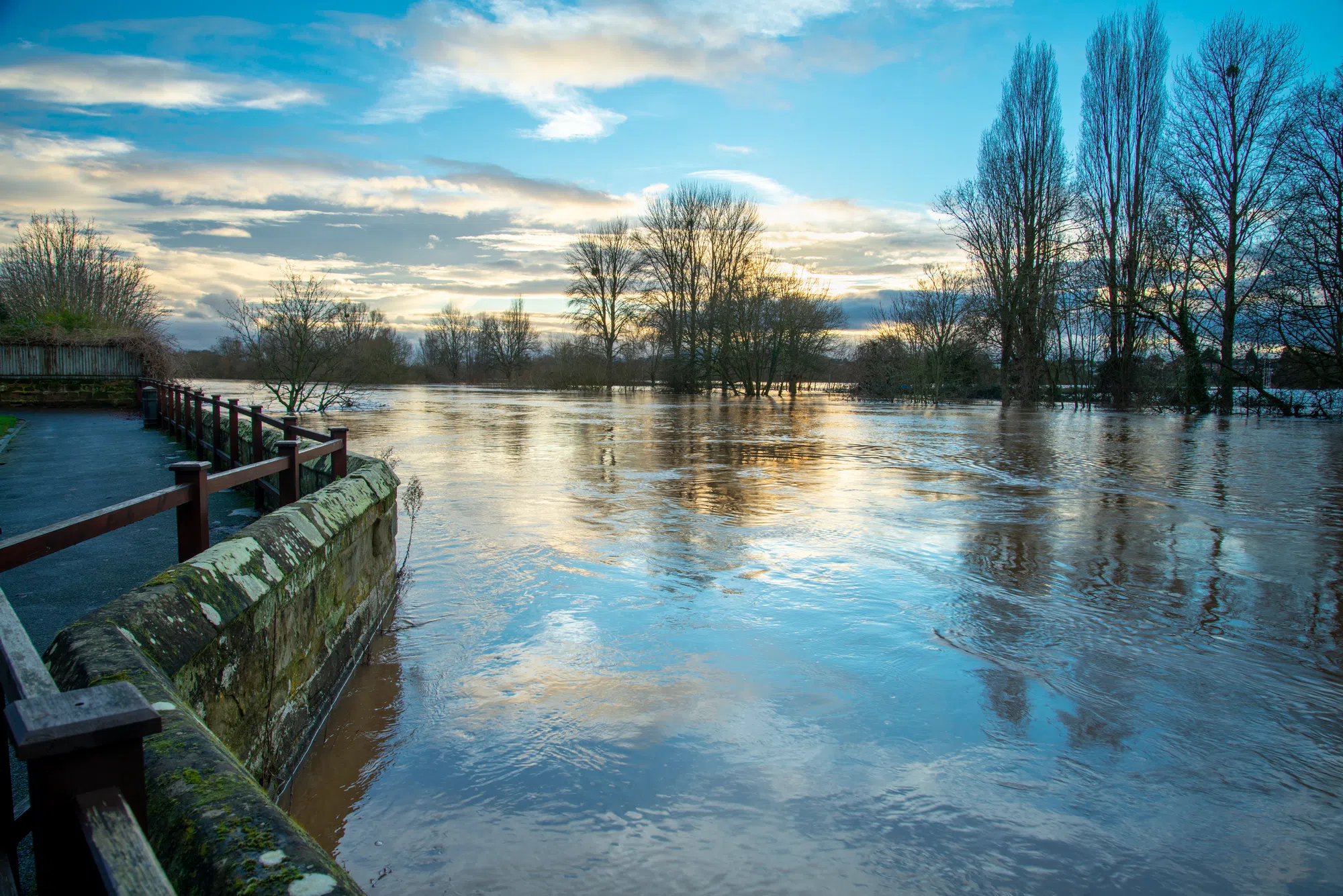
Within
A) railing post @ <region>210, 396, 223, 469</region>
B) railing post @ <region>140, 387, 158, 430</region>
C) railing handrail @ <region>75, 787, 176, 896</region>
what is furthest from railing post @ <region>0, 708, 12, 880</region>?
railing post @ <region>140, 387, 158, 430</region>

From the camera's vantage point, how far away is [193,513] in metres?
3.63

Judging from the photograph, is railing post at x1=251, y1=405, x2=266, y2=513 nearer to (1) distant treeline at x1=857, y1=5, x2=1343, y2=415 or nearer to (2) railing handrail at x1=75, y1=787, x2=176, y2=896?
(2) railing handrail at x1=75, y1=787, x2=176, y2=896

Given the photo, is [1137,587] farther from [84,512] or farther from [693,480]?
[84,512]

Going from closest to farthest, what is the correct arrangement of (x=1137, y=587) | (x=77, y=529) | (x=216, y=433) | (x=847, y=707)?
(x=77, y=529), (x=847, y=707), (x=1137, y=587), (x=216, y=433)

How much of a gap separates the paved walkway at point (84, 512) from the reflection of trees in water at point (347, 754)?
155cm

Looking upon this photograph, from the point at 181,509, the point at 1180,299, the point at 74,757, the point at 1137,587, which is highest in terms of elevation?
the point at 1180,299

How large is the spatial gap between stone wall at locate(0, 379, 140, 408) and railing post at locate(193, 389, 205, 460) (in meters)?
16.8

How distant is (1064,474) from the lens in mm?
12867

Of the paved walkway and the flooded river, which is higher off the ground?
the paved walkway

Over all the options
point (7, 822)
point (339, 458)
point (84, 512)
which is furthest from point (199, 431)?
point (7, 822)

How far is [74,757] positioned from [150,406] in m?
22.9

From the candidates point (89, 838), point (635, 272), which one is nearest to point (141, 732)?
point (89, 838)

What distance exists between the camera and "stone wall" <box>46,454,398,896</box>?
5.43 feet

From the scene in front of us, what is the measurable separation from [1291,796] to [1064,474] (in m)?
10.3
